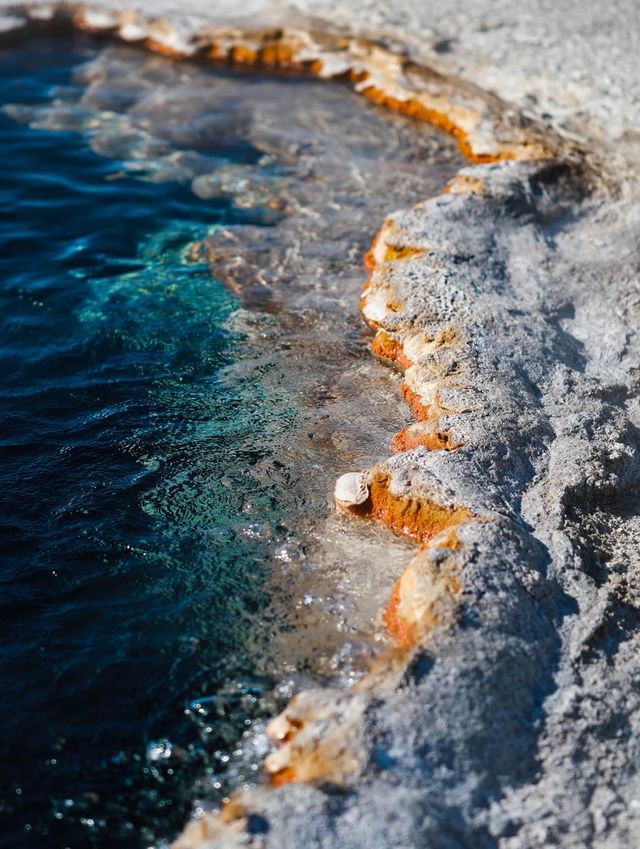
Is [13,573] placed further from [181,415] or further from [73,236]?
[73,236]

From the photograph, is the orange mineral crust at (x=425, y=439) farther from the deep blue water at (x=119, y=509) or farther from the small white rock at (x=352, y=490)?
the deep blue water at (x=119, y=509)

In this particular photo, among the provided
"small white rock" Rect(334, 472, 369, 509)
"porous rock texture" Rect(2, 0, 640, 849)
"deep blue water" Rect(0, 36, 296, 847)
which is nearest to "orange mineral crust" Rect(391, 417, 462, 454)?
"porous rock texture" Rect(2, 0, 640, 849)

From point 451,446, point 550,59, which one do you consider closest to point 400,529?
point 451,446

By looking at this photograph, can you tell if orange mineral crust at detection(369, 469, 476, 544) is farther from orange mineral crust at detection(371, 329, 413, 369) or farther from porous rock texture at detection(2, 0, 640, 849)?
orange mineral crust at detection(371, 329, 413, 369)

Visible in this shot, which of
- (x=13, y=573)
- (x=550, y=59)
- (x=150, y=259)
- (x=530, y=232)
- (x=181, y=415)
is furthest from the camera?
(x=550, y=59)

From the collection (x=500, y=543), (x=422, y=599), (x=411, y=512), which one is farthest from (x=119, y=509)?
(x=500, y=543)

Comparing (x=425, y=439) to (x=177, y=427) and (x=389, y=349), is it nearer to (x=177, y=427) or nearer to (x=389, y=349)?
(x=389, y=349)
